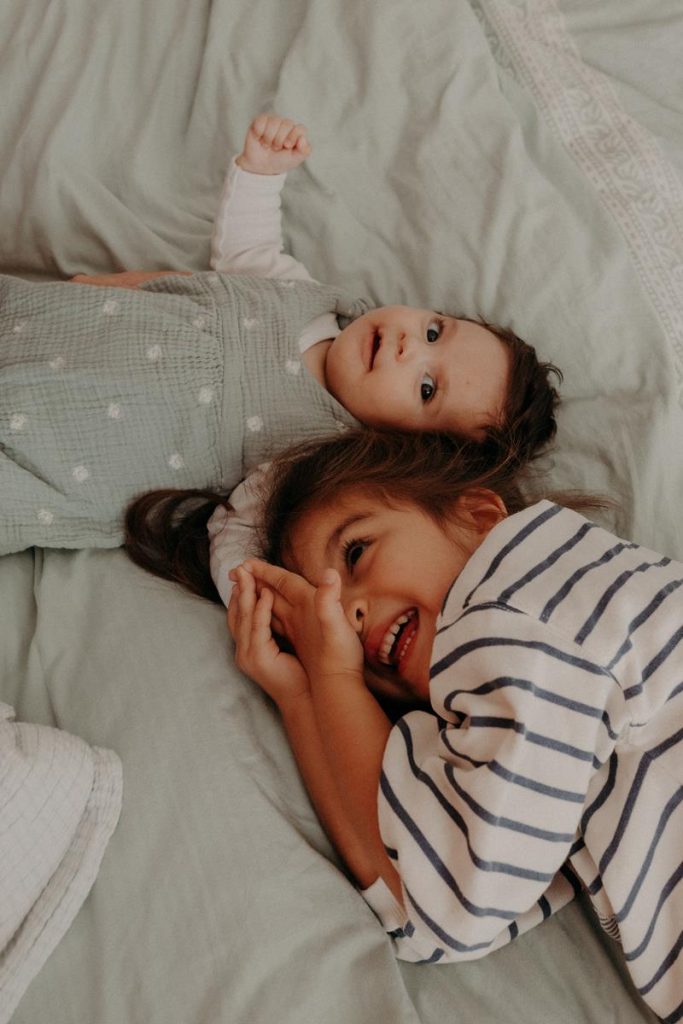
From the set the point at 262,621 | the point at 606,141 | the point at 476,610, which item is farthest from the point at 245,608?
the point at 606,141

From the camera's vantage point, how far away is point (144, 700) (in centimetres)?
88

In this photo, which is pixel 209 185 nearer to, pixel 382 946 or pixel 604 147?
pixel 604 147

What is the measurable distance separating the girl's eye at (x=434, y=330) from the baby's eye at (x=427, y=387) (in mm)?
53

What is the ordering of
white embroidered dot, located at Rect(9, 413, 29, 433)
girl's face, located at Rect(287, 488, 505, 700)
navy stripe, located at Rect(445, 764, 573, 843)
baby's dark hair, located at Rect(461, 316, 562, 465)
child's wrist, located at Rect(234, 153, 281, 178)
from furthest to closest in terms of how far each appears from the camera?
child's wrist, located at Rect(234, 153, 281, 178)
baby's dark hair, located at Rect(461, 316, 562, 465)
white embroidered dot, located at Rect(9, 413, 29, 433)
girl's face, located at Rect(287, 488, 505, 700)
navy stripe, located at Rect(445, 764, 573, 843)

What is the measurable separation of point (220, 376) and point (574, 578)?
1.70ft

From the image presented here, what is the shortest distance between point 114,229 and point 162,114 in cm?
21

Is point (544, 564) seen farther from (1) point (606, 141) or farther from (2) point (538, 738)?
→ (1) point (606, 141)

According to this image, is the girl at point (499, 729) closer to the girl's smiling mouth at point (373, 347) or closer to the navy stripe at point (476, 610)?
the navy stripe at point (476, 610)

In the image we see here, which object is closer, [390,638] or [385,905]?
[385,905]

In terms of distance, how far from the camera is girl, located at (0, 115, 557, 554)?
1060 mm

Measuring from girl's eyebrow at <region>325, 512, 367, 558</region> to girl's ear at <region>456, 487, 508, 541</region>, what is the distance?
0.37ft

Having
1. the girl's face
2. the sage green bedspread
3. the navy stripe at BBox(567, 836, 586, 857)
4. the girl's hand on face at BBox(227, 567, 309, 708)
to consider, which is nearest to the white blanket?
the sage green bedspread

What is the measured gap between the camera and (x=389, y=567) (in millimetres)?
922

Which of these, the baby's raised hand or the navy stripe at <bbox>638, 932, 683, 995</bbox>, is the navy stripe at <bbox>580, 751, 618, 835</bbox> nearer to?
the navy stripe at <bbox>638, 932, 683, 995</bbox>
